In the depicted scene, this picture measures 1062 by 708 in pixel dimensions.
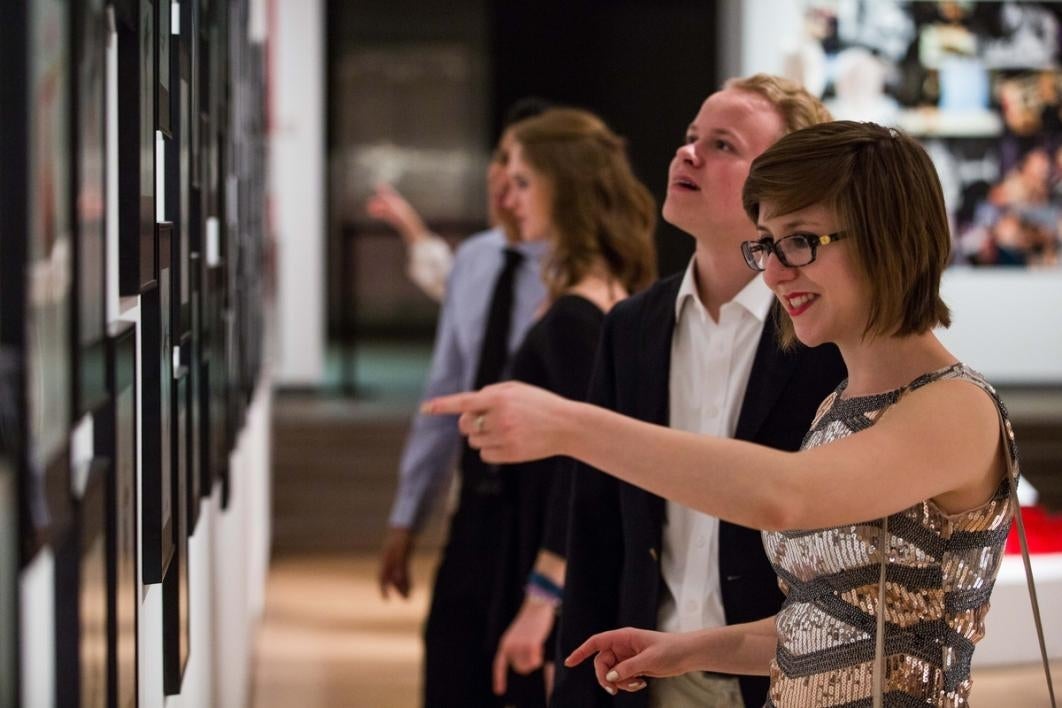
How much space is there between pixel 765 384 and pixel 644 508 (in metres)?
0.25

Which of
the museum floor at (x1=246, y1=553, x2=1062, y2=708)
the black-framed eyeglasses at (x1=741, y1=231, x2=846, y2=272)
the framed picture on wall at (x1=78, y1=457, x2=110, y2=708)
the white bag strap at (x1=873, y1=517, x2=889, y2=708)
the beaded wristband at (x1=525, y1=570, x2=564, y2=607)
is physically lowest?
the museum floor at (x1=246, y1=553, x2=1062, y2=708)

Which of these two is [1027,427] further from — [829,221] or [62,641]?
[62,641]

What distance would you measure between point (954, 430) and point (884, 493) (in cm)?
11

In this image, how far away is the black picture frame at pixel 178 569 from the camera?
1882 millimetres

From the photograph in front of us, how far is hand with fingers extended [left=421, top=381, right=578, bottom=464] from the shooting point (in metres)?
1.35

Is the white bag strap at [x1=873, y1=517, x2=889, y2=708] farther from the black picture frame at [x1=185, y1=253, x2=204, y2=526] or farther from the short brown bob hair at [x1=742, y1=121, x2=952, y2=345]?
the black picture frame at [x1=185, y1=253, x2=204, y2=526]

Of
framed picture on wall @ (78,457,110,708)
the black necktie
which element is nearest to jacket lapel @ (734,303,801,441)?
framed picture on wall @ (78,457,110,708)

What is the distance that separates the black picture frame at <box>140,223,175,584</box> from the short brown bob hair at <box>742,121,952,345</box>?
26.5 inches

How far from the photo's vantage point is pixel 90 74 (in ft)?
3.59

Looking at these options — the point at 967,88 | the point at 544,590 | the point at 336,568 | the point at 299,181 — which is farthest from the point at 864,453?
the point at 967,88

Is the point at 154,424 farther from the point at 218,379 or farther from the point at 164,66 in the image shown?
the point at 218,379

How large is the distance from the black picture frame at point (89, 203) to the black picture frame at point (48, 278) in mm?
20

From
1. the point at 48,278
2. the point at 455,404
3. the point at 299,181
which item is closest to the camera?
the point at 48,278

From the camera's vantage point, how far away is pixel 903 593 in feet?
5.03
